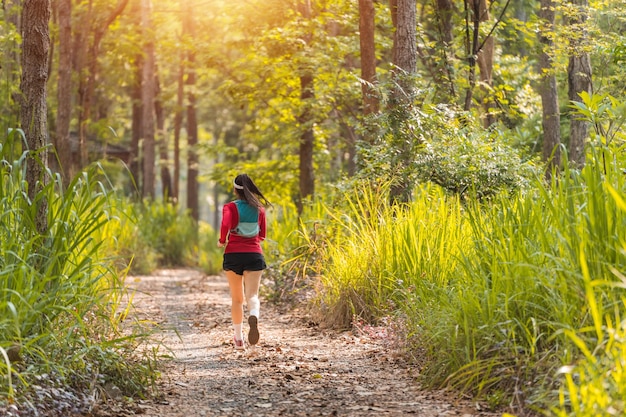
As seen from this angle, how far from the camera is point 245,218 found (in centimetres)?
884

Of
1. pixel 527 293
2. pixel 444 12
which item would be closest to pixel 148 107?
pixel 444 12

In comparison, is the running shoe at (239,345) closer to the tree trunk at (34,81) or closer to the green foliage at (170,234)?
the tree trunk at (34,81)

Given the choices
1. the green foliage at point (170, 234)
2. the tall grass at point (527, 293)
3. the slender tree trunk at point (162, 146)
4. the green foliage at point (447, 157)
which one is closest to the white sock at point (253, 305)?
the tall grass at point (527, 293)

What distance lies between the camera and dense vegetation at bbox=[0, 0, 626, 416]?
5309 mm

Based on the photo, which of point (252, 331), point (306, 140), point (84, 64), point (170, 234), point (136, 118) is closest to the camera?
point (252, 331)

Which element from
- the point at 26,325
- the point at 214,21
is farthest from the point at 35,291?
the point at 214,21

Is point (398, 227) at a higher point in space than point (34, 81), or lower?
lower

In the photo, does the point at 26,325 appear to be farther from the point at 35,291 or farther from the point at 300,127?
the point at 300,127

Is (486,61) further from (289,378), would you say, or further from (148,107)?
(148,107)

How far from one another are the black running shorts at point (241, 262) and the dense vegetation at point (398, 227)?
1.22 metres

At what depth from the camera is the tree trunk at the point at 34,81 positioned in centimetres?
723

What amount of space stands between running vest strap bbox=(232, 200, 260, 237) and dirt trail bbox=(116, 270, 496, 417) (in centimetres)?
126

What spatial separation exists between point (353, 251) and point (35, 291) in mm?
4790

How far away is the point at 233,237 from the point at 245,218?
25 cm
